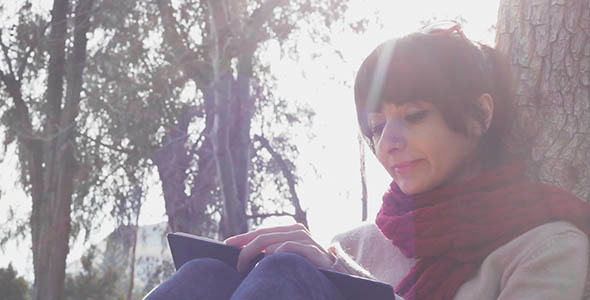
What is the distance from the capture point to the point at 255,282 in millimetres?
1455

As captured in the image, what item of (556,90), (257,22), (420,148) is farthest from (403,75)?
(257,22)

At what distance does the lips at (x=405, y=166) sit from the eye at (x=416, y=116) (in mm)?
111

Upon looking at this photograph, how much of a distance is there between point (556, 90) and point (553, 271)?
63 cm

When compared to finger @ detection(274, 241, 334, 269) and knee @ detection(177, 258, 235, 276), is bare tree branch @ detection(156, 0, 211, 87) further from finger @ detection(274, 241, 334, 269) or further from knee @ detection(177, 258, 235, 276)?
finger @ detection(274, 241, 334, 269)

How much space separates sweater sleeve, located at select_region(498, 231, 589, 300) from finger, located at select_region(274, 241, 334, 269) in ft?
1.38

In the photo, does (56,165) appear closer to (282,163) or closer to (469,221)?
(282,163)

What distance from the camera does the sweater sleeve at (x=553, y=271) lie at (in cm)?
157

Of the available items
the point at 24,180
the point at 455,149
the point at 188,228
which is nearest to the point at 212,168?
the point at 188,228

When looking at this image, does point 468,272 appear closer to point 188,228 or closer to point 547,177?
point 547,177

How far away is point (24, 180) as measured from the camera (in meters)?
10.8

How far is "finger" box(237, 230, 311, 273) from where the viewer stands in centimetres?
172

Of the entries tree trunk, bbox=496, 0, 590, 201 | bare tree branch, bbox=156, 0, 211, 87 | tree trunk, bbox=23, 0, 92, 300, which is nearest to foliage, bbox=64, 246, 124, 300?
tree trunk, bbox=23, 0, 92, 300

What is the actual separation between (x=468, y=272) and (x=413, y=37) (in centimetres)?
64

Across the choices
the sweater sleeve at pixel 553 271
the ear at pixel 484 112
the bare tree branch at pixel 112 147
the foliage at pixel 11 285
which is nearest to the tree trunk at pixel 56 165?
the bare tree branch at pixel 112 147
